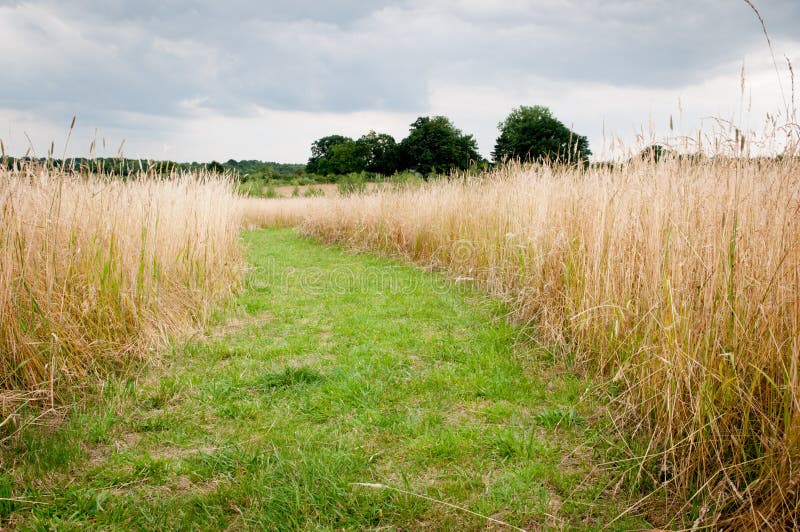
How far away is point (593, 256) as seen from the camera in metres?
3.46

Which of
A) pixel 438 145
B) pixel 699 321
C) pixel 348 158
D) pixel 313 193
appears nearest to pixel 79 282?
pixel 699 321

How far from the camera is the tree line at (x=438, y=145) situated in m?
39.4

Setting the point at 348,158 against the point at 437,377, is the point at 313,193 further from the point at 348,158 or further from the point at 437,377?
the point at 348,158

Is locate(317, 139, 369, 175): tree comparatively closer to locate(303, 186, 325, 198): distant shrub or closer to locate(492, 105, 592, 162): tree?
locate(492, 105, 592, 162): tree

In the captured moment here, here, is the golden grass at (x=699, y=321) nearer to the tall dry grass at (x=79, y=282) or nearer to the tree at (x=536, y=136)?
the tall dry grass at (x=79, y=282)

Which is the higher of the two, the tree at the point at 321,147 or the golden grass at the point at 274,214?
the tree at the point at 321,147

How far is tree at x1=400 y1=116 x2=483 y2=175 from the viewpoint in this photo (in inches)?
1632

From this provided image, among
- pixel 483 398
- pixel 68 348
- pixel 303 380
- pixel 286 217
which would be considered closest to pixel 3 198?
pixel 68 348

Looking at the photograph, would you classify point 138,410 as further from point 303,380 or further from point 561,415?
point 561,415

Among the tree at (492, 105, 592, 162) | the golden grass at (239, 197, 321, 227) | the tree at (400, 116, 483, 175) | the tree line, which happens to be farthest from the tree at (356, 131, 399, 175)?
the golden grass at (239, 197, 321, 227)

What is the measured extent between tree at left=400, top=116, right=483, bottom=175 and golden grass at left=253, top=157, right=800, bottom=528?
37.6 m

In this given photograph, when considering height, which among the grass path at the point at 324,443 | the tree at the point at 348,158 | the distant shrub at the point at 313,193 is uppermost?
the tree at the point at 348,158

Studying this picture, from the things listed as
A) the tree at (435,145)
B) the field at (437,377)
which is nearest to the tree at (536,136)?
the tree at (435,145)

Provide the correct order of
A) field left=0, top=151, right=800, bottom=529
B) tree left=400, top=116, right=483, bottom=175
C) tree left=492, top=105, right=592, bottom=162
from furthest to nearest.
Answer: tree left=400, top=116, right=483, bottom=175 < tree left=492, top=105, right=592, bottom=162 < field left=0, top=151, right=800, bottom=529
